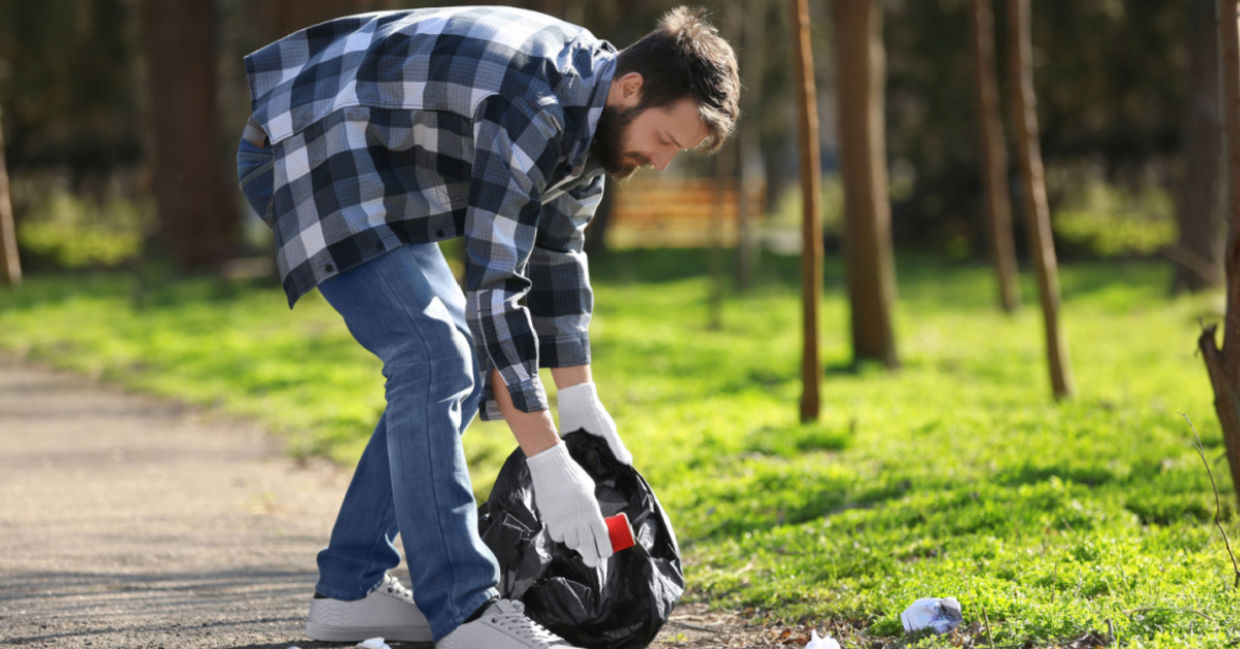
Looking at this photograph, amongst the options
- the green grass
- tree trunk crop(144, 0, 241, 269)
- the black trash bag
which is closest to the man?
the black trash bag

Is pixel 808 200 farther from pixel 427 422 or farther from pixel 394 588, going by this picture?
pixel 427 422

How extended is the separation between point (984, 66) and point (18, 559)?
886 centimetres

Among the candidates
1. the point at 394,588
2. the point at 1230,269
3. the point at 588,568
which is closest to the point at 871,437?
the point at 1230,269

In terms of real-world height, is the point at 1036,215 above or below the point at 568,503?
above

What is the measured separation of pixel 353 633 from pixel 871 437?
3.43 m

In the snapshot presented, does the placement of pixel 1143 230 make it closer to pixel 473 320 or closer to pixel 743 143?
pixel 743 143

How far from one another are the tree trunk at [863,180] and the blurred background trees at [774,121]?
24.1ft

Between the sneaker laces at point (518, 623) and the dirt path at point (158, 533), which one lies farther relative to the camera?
the dirt path at point (158, 533)

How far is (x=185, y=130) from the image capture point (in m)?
14.9

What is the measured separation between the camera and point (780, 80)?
19016 millimetres

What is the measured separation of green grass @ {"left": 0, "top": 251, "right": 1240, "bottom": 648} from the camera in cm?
342

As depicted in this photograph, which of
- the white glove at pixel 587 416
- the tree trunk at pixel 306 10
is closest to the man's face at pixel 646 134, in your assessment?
the white glove at pixel 587 416

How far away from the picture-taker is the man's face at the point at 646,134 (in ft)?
8.75

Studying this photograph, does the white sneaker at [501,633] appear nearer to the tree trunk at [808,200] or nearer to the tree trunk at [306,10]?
the tree trunk at [808,200]
